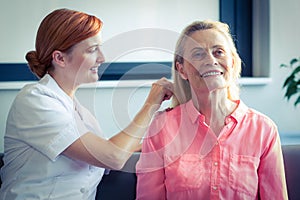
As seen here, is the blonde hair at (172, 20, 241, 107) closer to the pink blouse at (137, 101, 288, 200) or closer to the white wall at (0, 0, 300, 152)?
the pink blouse at (137, 101, 288, 200)

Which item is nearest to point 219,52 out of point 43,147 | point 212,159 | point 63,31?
point 212,159

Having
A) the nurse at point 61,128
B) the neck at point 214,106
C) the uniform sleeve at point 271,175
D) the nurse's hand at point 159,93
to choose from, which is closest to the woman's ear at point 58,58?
the nurse at point 61,128

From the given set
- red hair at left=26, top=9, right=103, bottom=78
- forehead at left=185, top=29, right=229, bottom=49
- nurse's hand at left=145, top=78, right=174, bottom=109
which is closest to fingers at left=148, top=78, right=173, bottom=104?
nurse's hand at left=145, top=78, right=174, bottom=109

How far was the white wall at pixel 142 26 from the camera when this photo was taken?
169 centimetres

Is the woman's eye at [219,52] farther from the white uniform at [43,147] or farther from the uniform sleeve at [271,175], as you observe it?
the white uniform at [43,147]

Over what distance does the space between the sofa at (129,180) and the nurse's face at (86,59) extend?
357mm

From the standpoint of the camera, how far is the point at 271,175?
1218mm

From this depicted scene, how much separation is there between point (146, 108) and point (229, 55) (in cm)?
29

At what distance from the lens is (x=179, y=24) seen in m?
1.85

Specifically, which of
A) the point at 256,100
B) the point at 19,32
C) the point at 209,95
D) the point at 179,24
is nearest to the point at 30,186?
the point at 209,95

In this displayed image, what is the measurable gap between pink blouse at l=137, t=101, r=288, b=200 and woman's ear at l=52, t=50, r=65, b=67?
322mm

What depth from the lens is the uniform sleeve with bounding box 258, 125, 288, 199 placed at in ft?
3.99

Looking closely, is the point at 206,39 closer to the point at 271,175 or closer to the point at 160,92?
the point at 160,92

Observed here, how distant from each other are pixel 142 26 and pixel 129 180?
0.69m
